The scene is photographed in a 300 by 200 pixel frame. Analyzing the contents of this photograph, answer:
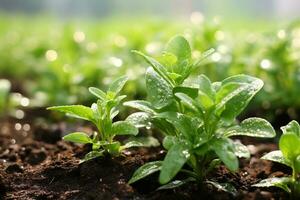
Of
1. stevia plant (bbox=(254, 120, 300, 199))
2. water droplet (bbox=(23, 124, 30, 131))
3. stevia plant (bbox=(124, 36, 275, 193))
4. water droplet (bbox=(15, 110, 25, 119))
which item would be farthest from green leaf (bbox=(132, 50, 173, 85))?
water droplet (bbox=(15, 110, 25, 119))

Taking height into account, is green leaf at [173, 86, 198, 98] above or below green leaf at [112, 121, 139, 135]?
above

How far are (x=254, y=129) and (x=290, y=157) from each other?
0.42 ft

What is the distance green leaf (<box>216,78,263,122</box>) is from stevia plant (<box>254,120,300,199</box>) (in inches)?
5.6

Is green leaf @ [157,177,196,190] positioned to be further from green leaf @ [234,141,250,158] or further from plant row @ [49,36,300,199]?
green leaf @ [234,141,250,158]

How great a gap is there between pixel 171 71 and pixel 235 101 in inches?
10.3

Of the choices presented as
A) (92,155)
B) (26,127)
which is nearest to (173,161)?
(92,155)

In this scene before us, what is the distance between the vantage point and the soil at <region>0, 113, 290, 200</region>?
1540 mm

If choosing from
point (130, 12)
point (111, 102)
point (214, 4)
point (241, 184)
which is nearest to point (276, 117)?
point (241, 184)

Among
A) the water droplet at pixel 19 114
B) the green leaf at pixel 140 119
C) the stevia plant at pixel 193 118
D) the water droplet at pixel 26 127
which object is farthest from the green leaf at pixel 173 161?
the water droplet at pixel 19 114

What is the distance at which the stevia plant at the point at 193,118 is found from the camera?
143 centimetres

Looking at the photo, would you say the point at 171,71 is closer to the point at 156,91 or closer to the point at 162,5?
the point at 156,91

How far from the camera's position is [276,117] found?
264 cm

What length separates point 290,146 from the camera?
1.44 metres

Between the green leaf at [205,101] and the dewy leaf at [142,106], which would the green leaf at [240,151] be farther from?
the dewy leaf at [142,106]
